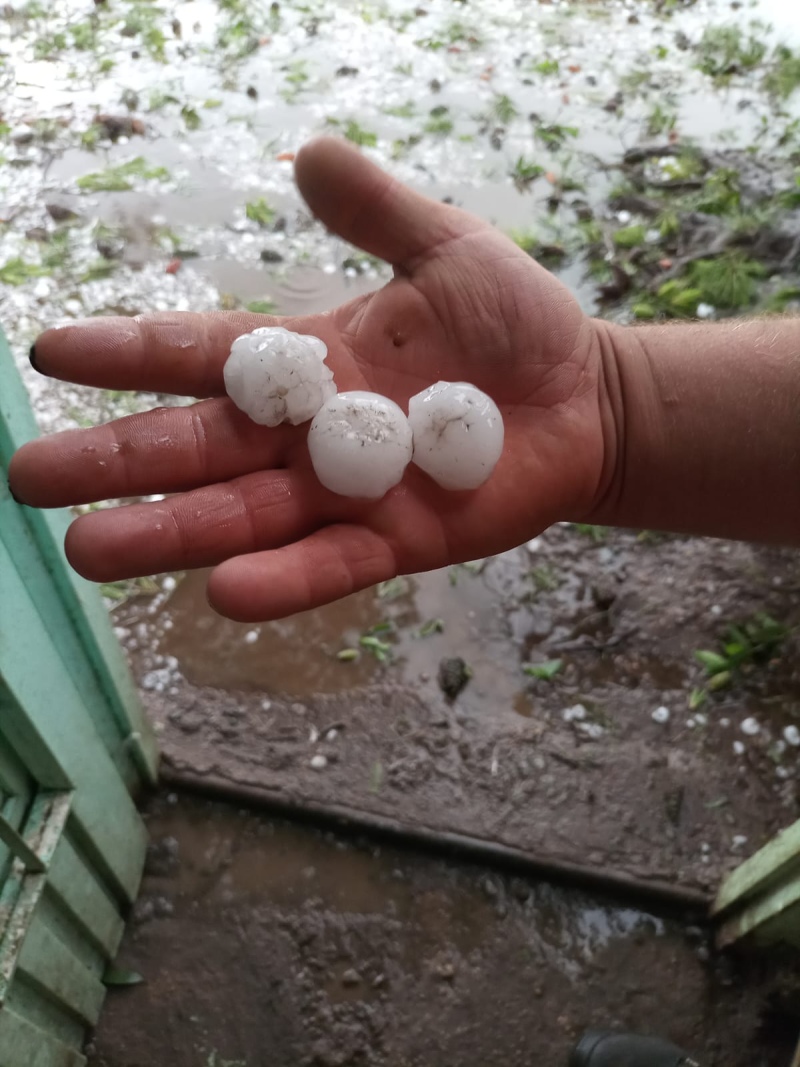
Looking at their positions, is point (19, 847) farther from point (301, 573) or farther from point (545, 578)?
point (545, 578)

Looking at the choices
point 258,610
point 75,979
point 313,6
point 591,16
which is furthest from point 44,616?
point 591,16

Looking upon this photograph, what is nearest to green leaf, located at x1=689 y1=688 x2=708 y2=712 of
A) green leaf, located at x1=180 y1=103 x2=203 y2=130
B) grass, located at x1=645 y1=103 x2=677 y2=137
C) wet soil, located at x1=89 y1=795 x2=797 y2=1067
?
wet soil, located at x1=89 y1=795 x2=797 y2=1067

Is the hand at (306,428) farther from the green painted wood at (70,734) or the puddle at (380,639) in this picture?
the puddle at (380,639)

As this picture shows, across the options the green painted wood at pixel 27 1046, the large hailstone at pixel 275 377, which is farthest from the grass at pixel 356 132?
the green painted wood at pixel 27 1046

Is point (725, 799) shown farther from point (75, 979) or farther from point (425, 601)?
point (75, 979)

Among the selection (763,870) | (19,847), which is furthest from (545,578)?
(19,847)

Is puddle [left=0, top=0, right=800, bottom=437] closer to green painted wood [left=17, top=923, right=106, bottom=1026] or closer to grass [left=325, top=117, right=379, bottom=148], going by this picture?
grass [left=325, top=117, right=379, bottom=148]
